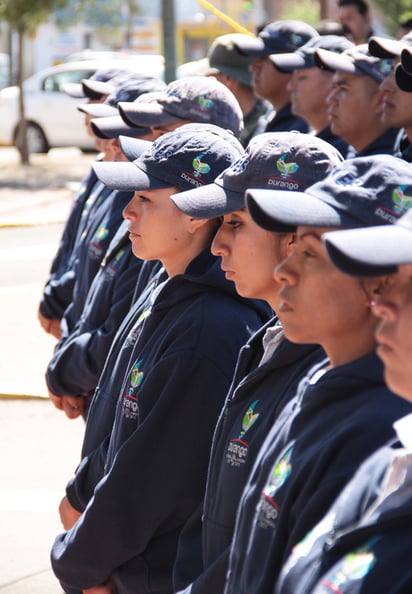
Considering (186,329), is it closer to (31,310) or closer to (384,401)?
(384,401)

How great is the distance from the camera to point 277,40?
8867 millimetres

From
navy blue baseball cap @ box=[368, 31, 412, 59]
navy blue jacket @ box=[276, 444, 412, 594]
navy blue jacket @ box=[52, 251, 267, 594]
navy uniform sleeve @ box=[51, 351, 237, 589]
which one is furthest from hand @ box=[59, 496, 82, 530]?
navy blue baseball cap @ box=[368, 31, 412, 59]

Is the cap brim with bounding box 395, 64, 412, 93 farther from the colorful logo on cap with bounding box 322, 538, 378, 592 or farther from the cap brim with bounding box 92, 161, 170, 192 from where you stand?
the colorful logo on cap with bounding box 322, 538, 378, 592

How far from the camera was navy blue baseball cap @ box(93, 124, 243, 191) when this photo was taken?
4125 mm

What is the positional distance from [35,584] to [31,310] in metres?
5.91

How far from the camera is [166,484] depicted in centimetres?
378

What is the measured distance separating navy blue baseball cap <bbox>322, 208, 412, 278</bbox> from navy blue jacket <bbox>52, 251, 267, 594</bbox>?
57.6 inches

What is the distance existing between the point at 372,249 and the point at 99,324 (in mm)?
3419

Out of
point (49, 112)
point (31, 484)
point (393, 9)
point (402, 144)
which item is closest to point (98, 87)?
point (402, 144)

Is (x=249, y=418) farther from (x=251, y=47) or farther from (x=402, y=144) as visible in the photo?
(x=251, y=47)

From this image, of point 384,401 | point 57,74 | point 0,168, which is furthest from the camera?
point 57,74

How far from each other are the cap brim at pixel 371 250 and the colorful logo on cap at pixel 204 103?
3.11 m

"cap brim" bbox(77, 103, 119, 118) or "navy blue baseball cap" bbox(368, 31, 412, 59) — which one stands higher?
"navy blue baseball cap" bbox(368, 31, 412, 59)

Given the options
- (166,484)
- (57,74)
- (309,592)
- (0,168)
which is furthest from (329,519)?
(57,74)
